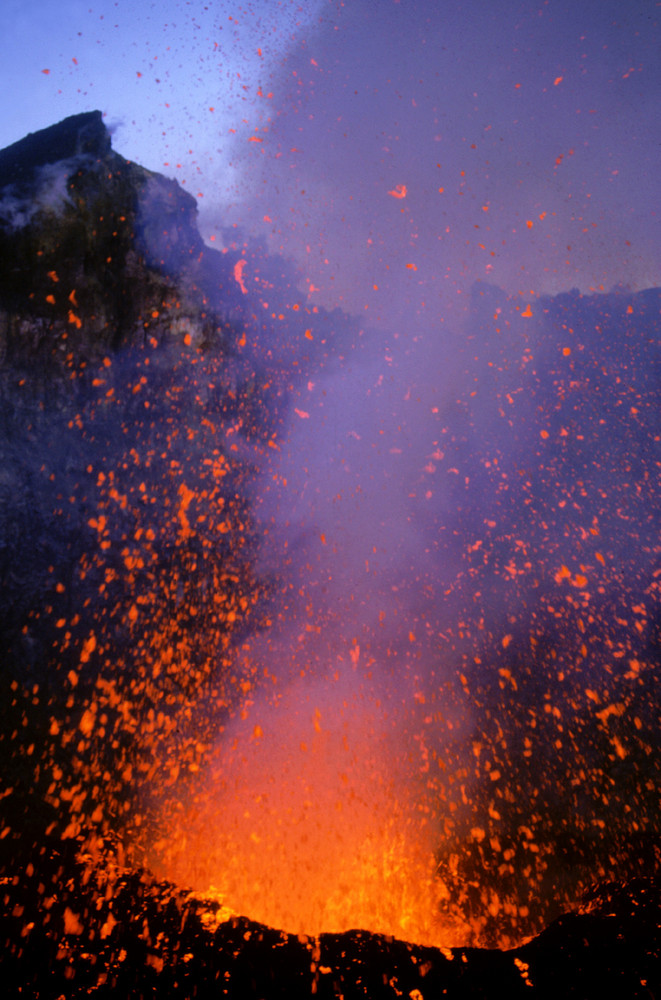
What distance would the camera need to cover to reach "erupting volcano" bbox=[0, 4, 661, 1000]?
3773mm

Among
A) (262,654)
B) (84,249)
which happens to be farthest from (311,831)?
(84,249)

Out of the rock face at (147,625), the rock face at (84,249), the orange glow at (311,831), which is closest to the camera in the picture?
the rock face at (147,625)

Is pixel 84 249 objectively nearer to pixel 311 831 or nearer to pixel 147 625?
pixel 147 625

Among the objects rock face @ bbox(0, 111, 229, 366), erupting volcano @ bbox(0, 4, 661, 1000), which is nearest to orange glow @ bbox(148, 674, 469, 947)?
erupting volcano @ bbox(0, 4, 661, 1000)

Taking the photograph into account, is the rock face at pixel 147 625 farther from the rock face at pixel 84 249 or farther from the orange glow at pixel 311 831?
the orange glow at pixel 311 831

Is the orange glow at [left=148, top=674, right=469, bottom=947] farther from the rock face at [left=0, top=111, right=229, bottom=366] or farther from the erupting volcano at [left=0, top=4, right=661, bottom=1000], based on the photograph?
the rock face at [left=0, top=111, right=229, bottom=366]

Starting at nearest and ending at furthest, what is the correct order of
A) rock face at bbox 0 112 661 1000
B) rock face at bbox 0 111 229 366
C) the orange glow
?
rock face at bbox 0 112 661 1000 → the orange glow → rock face at bbox 0 111 229 366

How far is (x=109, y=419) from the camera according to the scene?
24.9 feet

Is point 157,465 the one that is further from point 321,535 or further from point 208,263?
point 208,263

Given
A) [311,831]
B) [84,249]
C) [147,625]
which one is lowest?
[311,831]

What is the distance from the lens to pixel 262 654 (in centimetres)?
816

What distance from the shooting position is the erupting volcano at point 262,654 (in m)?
3.77

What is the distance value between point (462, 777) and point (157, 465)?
7.95 meters

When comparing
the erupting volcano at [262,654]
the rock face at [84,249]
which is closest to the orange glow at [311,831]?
the erupting volcano at [262,654]
